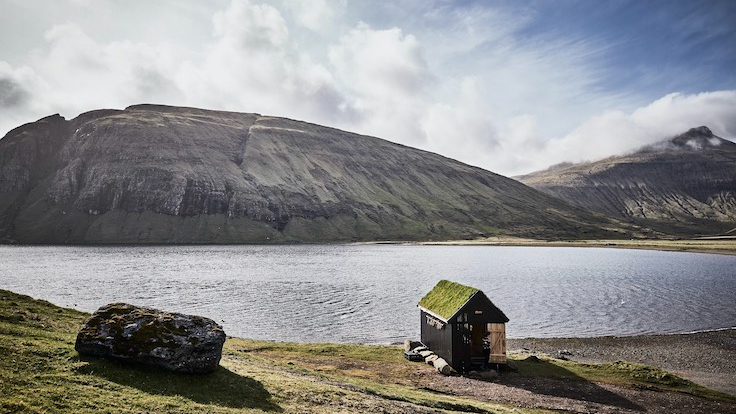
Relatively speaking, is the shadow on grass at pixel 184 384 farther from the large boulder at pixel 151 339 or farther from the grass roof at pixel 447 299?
the grass roof at pixel 447 299

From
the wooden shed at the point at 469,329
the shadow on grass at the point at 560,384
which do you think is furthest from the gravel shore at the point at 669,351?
the wooden shed at the point at 469,329

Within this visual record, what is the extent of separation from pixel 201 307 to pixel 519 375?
53198 mm

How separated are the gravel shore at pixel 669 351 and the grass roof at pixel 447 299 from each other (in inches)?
501

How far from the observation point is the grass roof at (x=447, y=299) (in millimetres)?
42438

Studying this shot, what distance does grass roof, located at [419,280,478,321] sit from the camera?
42.4 meters

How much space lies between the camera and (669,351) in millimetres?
53906

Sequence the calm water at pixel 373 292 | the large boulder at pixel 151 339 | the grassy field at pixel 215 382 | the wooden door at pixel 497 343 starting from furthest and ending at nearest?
the calm water at pixel 373 292 < the wooden door at pixel 497 343 < the large boulder at pixel 151 339 < the grassy field at pixel 215 382

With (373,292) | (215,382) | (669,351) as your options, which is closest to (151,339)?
(215,382)

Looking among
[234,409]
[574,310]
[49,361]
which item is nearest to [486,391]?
[234,409]

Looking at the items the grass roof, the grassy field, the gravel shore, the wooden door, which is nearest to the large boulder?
the grassy field

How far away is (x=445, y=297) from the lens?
46.1 m

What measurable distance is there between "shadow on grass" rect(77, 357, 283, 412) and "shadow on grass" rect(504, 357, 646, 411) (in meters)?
23.2

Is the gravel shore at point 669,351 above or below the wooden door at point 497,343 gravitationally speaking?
below

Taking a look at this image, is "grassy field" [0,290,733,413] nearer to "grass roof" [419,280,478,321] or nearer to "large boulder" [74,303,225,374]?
"large boulder" [74,303,225,374]
